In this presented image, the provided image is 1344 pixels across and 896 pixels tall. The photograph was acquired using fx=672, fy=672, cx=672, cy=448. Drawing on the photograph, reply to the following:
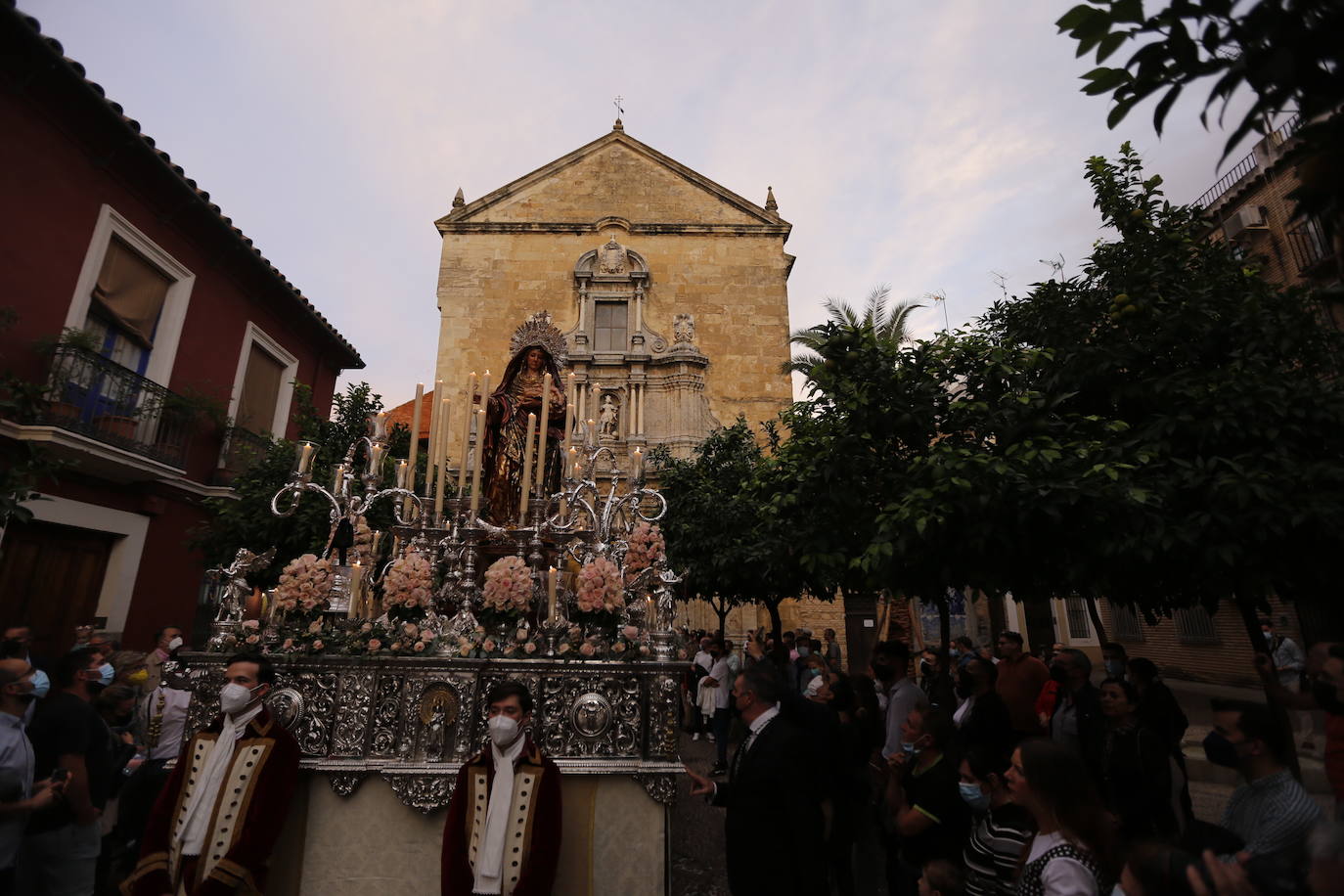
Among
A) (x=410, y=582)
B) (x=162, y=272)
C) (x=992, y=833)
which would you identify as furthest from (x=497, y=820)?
(x=162, y=272)

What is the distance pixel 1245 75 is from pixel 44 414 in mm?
10582

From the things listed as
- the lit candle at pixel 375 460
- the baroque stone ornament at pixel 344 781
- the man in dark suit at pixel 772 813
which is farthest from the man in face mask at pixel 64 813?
the man in dark suit at pixel 772 813

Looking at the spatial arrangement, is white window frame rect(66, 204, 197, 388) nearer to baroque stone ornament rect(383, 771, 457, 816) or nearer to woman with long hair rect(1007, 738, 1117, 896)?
baroque stone ornament rect(383, 771, 457, 816)

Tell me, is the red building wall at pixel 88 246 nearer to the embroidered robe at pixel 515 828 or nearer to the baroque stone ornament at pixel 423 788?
A: the baroque stone ornament at pixel 423 788

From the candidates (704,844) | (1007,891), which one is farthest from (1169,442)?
(704,844)

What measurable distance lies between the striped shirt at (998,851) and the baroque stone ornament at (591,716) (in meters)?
1.86

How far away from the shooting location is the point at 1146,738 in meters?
4.03

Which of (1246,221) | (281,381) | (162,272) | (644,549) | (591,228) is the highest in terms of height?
(591,228)

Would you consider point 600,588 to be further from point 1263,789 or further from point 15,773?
point 1263,789

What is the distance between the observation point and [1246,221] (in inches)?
511

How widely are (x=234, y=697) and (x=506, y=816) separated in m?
1.46

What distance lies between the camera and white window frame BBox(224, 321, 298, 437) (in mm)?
11703

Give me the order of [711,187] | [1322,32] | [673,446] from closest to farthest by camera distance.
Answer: [1322,32], [673,446], [711,187]

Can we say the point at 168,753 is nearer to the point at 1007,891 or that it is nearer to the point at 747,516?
the point at 1007,891
